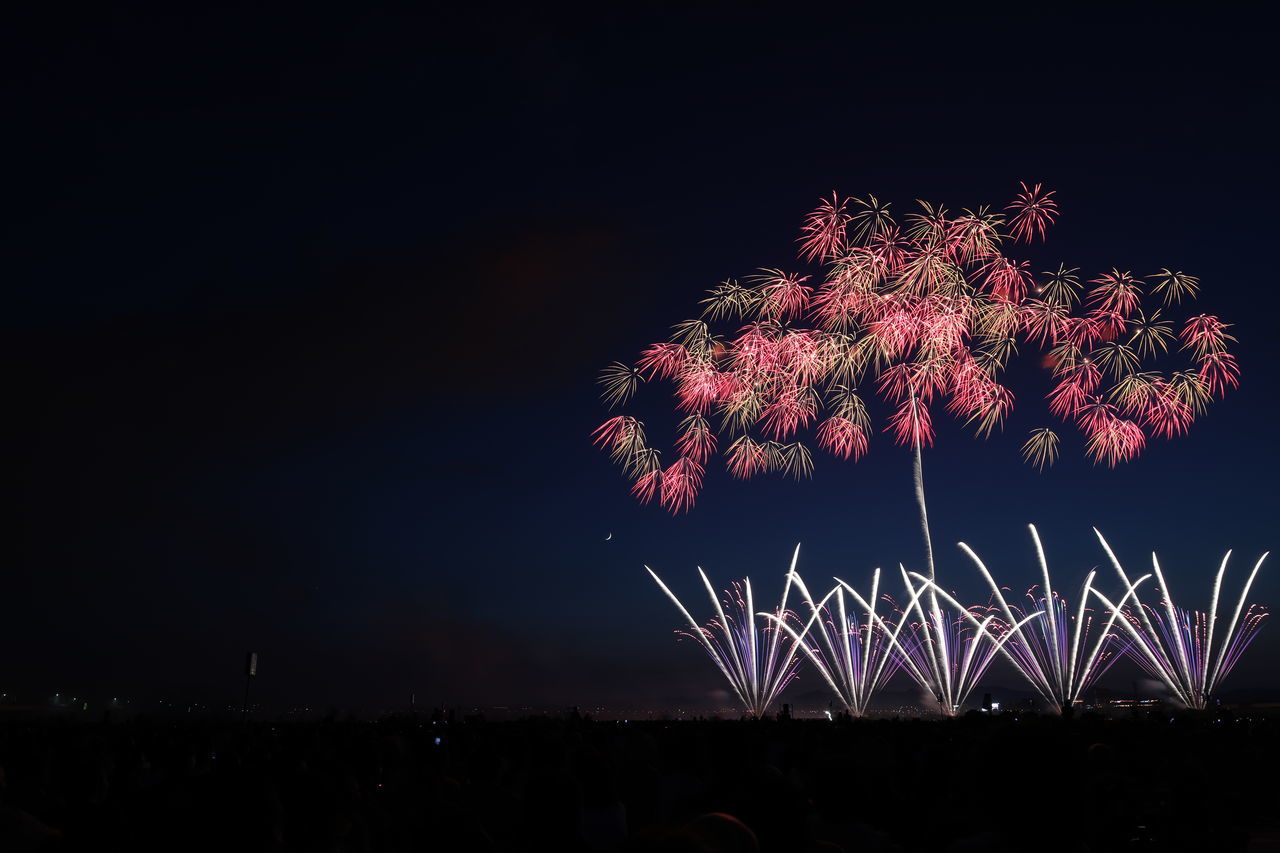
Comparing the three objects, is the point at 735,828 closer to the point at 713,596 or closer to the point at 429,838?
the point at 429,838

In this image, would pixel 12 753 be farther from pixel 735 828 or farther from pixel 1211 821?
pixel 1211 821

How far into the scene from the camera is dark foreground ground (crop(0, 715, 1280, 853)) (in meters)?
2.98

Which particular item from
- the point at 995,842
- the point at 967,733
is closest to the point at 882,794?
the point at 995,842

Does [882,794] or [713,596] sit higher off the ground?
[713,596]

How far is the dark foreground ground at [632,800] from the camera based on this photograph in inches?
117

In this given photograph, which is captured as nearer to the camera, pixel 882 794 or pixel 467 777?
pixel 882 794

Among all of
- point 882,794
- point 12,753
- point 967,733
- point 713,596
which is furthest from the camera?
point 713,596

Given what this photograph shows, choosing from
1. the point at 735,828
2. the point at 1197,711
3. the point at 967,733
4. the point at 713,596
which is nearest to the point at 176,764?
the point at 735,828

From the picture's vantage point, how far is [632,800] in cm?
799

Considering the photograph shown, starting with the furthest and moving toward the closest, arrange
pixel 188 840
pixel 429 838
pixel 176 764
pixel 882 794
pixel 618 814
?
pixel 176 764
pixel 618 814
pixel 882 794
pixel 188 840
pixel 429 838

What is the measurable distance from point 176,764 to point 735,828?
12.6m

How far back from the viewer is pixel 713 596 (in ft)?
123

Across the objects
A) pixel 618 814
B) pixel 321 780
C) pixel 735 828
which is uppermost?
pixel 735 828

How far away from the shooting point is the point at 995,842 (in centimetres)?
305
